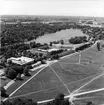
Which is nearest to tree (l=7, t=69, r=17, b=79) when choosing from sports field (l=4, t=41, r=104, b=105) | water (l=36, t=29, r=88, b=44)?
sports field (l=4, t=41, r=104, b=105)

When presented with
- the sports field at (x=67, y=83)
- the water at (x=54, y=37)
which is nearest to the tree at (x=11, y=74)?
the sports field at (x=67, y=83)

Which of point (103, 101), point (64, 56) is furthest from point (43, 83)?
point (64, 56)

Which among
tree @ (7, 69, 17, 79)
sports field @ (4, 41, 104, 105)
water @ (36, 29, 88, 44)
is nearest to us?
sports field @ (4, 41, 104, 105)

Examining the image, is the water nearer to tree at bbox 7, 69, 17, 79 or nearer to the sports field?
the sports field

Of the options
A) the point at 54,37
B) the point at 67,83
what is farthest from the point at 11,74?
the point at 54,37

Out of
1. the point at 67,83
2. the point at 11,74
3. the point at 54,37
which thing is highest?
the point at 54,37

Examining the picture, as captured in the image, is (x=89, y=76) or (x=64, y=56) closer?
(x=89, y=76)

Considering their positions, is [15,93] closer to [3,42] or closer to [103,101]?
[103,101]

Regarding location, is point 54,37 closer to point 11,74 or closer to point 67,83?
point 11,74
